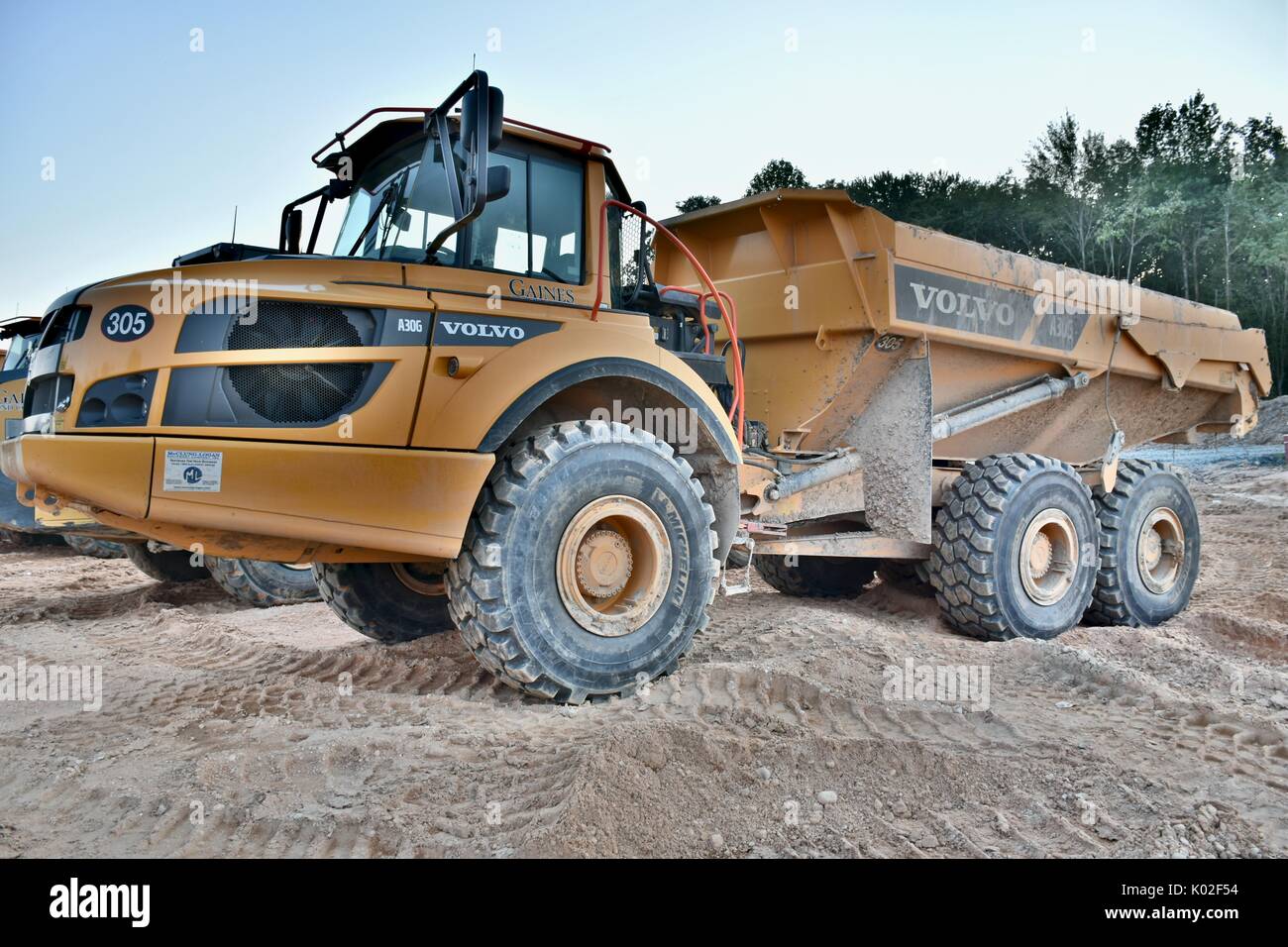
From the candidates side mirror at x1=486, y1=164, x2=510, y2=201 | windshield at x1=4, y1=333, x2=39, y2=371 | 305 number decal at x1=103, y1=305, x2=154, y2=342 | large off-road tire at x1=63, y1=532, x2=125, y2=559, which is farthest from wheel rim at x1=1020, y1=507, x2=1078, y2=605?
large off-road tire at x1=63, y1=532, x2=125, y2=559

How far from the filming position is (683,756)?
3.21m

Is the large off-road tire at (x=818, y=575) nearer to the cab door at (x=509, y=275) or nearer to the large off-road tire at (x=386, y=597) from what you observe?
the large off-road tire at (x=386, y=597)

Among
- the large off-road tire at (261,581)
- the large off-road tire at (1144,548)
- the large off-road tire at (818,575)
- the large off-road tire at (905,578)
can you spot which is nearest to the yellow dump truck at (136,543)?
the large off-road tire at (261,581)

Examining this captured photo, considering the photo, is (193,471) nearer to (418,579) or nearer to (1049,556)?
(418,579)

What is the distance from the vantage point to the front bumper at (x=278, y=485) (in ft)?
10.6

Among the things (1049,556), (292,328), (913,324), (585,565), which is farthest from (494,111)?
(1049,556)

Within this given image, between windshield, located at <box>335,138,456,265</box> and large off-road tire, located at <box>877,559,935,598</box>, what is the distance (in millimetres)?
4271

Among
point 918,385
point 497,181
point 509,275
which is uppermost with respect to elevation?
point 497,181

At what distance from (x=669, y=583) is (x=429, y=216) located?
1918mm

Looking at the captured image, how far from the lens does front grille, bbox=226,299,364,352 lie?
339 centimetres

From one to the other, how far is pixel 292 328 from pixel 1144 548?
590cm

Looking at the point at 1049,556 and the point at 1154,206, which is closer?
the point at 1049,556

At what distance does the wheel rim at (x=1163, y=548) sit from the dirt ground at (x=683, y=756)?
1.30 m
